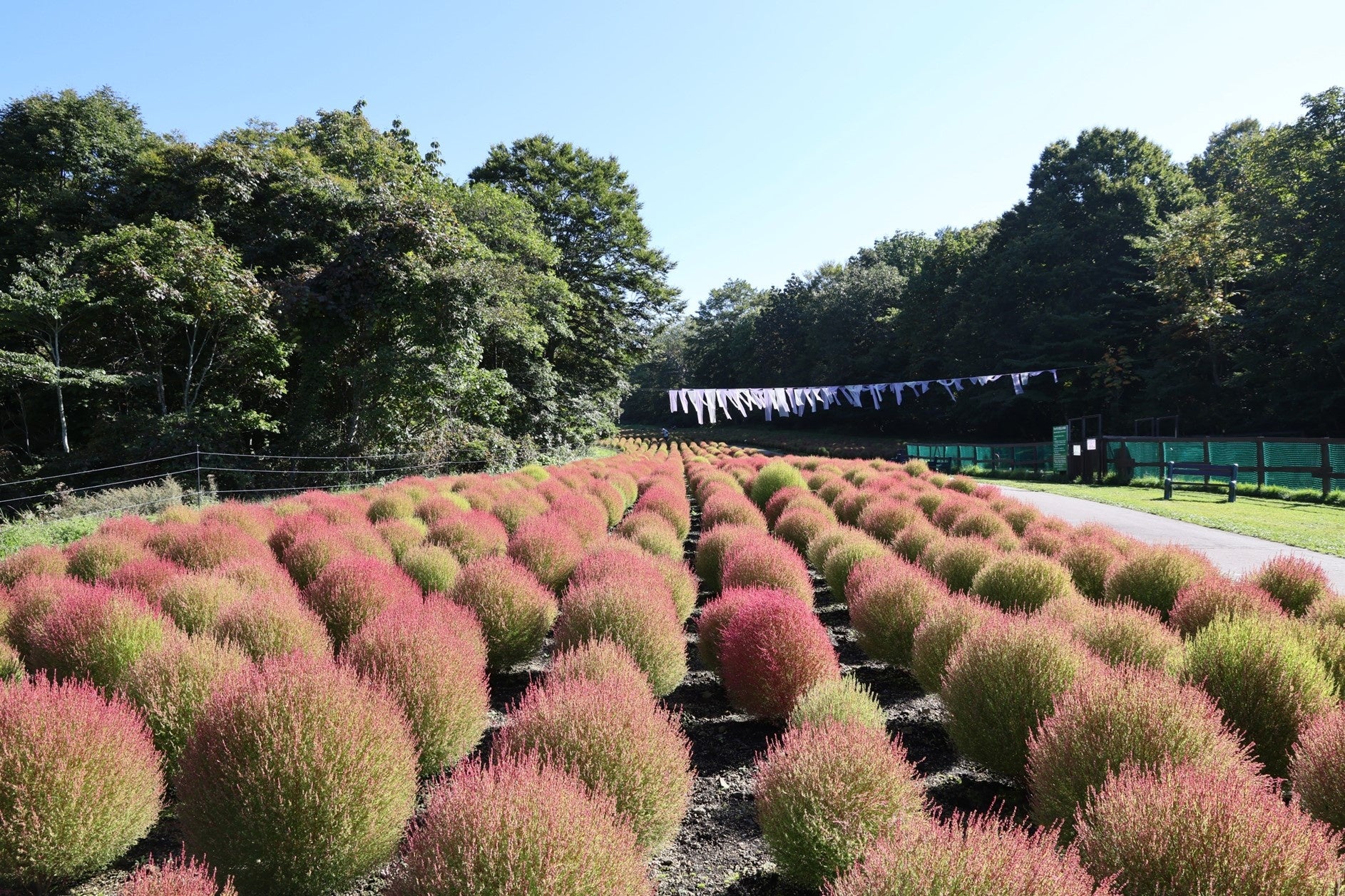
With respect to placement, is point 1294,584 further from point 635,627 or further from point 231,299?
point 231,299

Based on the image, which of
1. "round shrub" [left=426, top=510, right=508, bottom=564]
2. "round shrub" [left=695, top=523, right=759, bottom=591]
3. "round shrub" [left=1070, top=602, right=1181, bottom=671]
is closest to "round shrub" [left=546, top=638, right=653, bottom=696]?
"round shrub" [left=1070, top=602, right=1181, bottom=671]

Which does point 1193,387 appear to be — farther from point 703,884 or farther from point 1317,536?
point 703,884

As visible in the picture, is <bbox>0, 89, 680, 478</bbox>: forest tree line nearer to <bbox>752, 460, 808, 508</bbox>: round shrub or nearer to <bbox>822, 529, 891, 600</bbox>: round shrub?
A: <bbox>752, 460, 808, 508</bbox>: round shrub

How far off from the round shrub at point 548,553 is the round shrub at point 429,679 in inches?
116

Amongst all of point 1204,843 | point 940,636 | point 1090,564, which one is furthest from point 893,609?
point 1204,843

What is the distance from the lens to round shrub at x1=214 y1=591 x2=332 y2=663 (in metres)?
4.31

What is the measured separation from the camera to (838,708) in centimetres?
352

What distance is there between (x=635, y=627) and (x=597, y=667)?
1.06 m

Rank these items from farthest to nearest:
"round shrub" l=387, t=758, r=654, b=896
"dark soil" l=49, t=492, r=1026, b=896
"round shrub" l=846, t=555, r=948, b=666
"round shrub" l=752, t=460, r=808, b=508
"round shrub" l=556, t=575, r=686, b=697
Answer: "round shrub" l=752, t=460, r=808, b=508 → "round shrub" l=846, t=555, r=948, b=666 → "round shrub" l=556, t=575, r=686, b=697 → "dark soil" l=49, t=492, r=1026, b=896 → "round shrub" l=387, t=758, r=654, b=896

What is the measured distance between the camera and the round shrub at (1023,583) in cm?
582

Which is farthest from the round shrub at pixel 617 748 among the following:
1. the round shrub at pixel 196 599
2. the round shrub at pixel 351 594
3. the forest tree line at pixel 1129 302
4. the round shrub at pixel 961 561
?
the forest tree line at pixel 1129 302

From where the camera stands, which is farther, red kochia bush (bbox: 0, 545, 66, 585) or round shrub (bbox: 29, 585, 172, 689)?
red kochia bush (bbox: 0, 545, 66, 585)

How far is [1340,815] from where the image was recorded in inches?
110

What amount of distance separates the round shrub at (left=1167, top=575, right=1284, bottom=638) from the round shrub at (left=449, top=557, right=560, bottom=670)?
195 inches
